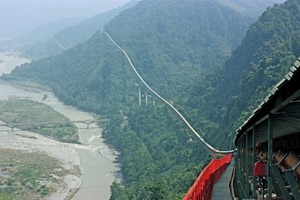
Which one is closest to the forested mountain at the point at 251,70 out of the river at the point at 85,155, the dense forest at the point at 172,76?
the dense forest at the point at 172,76

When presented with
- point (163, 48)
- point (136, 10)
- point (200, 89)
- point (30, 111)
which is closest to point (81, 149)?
point (200, 89)

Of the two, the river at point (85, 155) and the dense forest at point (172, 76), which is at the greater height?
the dense forest at point (172, 76)

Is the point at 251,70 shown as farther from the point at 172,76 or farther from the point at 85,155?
the point at 172,76

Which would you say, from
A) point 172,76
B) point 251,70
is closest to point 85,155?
point 251,70

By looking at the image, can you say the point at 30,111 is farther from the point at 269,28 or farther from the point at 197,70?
the point at 269,28

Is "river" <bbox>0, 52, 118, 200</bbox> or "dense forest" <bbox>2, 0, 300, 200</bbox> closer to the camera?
"river" <bbox>0, 52, 118, 200</bbox>

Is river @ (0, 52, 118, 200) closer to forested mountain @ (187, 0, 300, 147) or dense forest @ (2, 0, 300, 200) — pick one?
dense forest @ (2, 0, 300, 200)

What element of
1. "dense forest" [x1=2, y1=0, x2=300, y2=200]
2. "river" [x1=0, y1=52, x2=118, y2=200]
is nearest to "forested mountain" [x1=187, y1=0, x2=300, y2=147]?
"dense forest" [x1=2, y1=0, x2=300, y2=200]

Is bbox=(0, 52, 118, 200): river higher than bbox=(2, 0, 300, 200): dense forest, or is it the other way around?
bbox=(2, 0, 300, 200): dense forest

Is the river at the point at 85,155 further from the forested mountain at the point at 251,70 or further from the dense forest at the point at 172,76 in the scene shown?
the forested mountain at the point at 251,70
